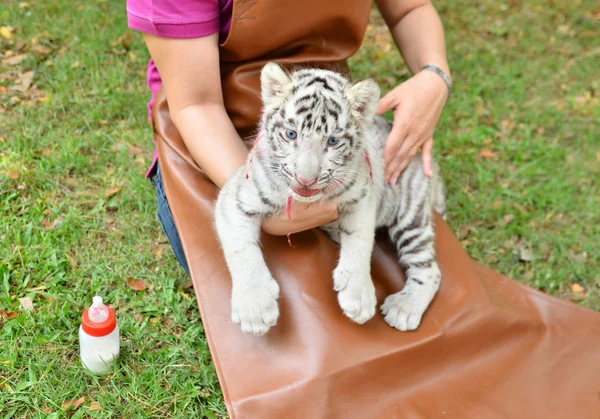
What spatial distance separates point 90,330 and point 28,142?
1806 mm

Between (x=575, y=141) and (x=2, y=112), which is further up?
(x=2, y=112)

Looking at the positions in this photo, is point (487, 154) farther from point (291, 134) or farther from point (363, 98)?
point (291, 134)

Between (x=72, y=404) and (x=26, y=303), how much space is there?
593 millimetres

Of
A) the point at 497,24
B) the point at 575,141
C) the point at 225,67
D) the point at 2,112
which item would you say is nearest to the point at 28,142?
the point at 2,112

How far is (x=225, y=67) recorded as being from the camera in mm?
2459

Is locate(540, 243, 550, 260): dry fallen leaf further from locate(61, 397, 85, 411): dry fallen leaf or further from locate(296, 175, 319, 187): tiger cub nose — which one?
locate(61, 397, 85, 411): dry fallen leaf

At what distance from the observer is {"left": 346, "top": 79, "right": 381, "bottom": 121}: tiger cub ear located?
1.98 metres

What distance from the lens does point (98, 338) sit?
2320 mm

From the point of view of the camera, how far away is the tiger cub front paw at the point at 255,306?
2.00 meters

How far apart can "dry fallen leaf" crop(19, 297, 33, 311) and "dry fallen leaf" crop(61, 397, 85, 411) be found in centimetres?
52

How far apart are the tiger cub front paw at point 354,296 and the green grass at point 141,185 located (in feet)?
2.48

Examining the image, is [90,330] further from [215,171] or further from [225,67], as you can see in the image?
[225,67]

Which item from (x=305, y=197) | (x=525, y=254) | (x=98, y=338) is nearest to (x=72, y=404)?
(x=98, y=338)

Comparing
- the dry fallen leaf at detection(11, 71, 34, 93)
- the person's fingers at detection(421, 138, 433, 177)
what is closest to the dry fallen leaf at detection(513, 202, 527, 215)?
the person's fingers at detection(421, 138, 433, 177)
